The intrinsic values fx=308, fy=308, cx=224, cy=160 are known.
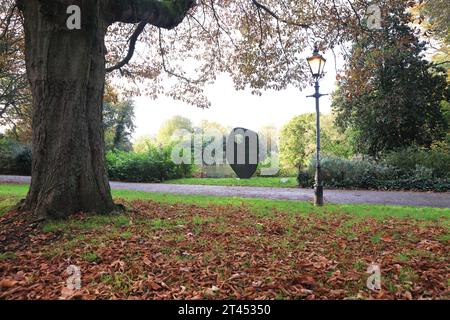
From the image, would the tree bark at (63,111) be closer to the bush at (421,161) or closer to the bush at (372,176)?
the bush at (372,176)

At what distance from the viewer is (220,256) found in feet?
11.8

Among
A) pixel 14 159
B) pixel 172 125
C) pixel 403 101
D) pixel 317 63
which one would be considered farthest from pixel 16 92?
pixel 172 125

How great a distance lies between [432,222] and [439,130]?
42.1 ft

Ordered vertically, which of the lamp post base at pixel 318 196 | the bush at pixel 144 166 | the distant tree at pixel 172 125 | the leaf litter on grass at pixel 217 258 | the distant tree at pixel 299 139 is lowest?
the leaf litter on grass at pixel 217 258

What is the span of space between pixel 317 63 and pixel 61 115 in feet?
20.4

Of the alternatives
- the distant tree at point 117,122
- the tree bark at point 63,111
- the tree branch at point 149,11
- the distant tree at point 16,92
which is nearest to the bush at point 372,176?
the tree branch at point 149,11

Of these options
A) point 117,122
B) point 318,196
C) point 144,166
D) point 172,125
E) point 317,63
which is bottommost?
point 318,196

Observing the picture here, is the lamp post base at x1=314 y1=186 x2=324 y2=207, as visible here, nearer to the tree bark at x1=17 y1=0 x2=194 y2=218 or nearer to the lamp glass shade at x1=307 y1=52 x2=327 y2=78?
the lamp glass shade at x1=307 y1=52 x2=327 y2=78

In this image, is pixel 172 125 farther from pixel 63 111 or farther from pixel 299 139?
pixel 63 111

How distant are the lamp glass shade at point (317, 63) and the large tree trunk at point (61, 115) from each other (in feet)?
17.5

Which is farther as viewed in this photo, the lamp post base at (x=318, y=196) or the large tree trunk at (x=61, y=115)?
the lamp post base at (x=318, y=196)

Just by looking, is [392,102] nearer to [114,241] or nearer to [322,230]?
[322,230]

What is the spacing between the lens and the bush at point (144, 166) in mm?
17109

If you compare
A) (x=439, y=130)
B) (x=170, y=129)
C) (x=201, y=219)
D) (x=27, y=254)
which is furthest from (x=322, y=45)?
(x=170, y=129)
